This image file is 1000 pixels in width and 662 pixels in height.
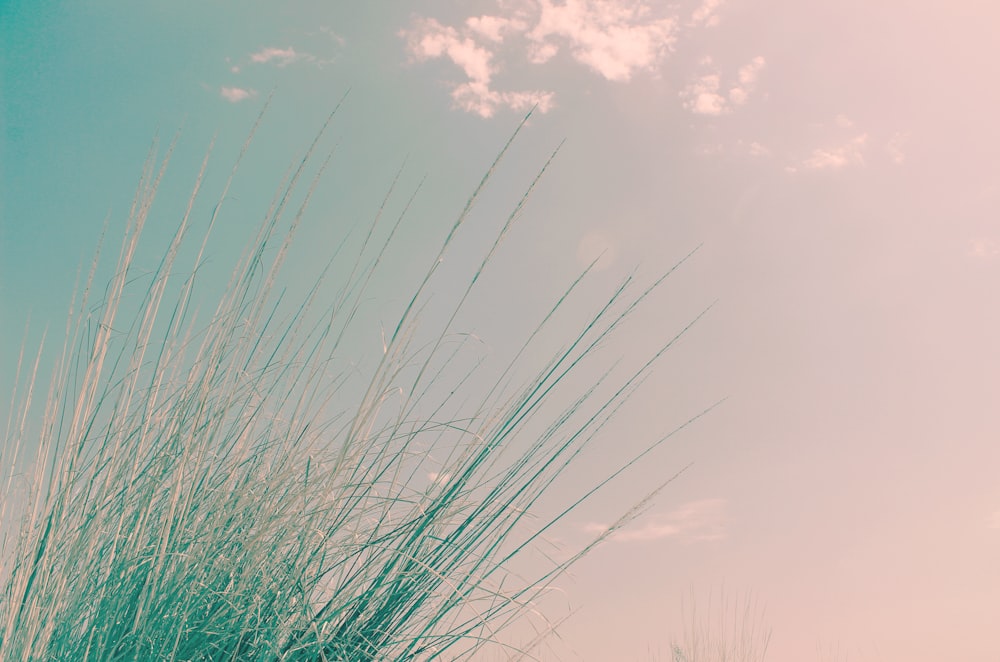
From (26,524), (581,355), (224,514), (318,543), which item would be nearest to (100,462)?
(26,524)

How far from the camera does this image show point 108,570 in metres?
1.19

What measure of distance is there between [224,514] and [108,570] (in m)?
0.22

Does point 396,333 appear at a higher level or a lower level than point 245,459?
higher

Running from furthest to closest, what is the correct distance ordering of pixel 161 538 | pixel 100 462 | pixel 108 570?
pixel 100 462 → pixel 108 570 → pixel 161 538

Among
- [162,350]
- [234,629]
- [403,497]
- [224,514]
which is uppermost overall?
[162,350]

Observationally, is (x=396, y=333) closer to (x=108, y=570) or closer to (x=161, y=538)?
(x=161, y=538)

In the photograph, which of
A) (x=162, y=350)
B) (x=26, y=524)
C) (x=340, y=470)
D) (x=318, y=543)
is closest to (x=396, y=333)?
(x=340, y=470)

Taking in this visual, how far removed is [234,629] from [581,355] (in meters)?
0.70

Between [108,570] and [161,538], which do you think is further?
[108,570]

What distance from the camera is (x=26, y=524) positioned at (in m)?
1.31

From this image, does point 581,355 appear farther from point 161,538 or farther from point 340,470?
point 161,538

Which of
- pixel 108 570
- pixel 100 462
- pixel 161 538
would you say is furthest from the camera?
pixel 100 462

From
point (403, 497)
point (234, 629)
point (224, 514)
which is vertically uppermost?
point (403, 497)

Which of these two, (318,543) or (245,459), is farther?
(245,459)
